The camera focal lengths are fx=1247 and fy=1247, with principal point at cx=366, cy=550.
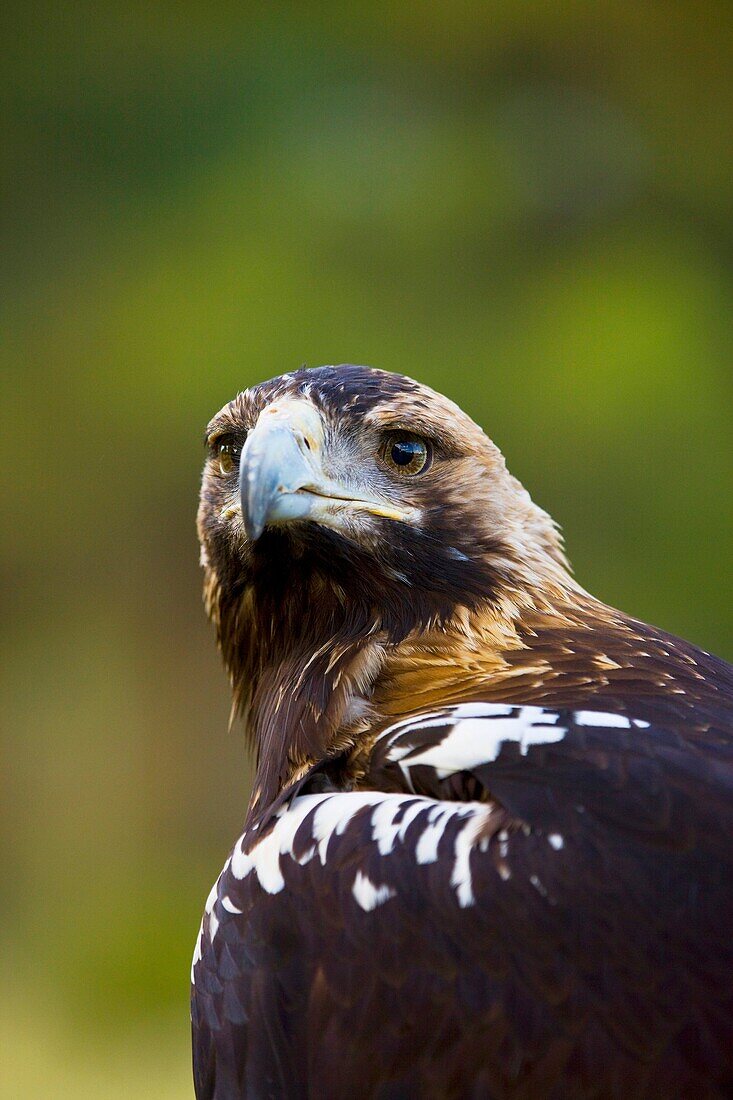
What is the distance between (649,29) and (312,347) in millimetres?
2980

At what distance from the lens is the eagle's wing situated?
1297 millimetres

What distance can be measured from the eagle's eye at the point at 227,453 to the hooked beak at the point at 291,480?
0.17 metres

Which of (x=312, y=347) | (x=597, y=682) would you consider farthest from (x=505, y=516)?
(x=312, y=347)

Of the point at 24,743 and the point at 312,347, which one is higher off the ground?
the point at 312,347

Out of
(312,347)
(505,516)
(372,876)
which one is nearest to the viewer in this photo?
(372,876)

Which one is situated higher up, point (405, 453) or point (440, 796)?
point (405, 453)

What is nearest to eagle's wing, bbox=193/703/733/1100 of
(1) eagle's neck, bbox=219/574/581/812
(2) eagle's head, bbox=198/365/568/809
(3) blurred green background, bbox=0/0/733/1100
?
(1) eagle's neck, bbox=219/574/581/812

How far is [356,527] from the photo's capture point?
182cm

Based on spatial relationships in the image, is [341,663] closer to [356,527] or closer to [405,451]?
[356,527]

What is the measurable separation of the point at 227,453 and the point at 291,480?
11.7 inches

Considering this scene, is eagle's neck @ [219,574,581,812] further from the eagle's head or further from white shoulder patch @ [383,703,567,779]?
white shoulder patch @ [383,703,567,779]

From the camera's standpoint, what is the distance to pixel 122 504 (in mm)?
7066

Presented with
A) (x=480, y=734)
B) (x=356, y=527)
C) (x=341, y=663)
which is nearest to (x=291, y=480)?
(x=356, y=527)

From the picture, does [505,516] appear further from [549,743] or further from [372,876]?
[372,876]
